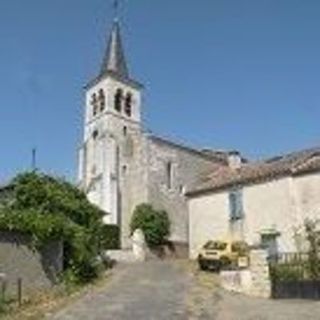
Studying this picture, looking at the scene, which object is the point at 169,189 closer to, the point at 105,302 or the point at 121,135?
the point at 121,135

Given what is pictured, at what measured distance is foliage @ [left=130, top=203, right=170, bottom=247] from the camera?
49.8 meters

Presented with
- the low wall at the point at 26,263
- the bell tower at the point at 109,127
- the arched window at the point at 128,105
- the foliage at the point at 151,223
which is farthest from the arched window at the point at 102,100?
the low wall at the point at 26,263

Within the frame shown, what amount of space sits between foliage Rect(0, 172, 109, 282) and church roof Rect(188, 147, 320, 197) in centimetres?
808

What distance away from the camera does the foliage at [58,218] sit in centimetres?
2580

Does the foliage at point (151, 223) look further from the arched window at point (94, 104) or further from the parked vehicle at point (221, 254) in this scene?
the parked vehicle at point (221, 254)

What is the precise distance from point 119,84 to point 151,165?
11.0 metres

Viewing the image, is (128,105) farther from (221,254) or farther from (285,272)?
(285,272)

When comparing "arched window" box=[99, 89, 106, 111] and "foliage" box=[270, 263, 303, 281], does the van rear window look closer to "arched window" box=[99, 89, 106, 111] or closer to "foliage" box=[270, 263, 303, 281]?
"foliage" box=[270, 263, 303, 281]

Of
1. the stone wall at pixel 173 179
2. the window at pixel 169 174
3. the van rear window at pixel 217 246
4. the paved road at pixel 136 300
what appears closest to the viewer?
the paved road at pixel 136 300

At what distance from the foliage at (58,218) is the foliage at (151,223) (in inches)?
547

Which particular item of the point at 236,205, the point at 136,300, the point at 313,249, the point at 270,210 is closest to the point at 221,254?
the point at 313,249

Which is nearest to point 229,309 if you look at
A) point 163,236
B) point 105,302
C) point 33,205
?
point 105,302

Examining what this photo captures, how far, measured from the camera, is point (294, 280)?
2647 cm

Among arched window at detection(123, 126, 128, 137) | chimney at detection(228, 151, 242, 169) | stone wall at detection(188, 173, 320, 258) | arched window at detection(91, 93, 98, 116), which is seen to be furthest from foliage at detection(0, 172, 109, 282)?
arched window at detection(91, 93, 98, 116)
